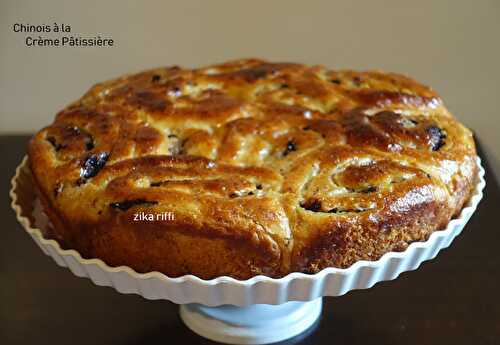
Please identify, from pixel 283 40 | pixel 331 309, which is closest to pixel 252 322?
pixel 331 309

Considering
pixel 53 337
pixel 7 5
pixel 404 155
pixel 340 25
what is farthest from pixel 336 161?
pixel 7 5

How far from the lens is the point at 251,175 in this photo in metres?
0.81

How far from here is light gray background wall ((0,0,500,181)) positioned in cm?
156

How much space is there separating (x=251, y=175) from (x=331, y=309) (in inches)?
14.7

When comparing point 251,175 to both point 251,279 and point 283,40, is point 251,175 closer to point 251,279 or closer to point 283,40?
point 251,279

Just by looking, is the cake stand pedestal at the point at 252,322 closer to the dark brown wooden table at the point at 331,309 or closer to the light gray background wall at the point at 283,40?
the dark brown wooden table at the point at 331,309

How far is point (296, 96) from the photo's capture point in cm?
103

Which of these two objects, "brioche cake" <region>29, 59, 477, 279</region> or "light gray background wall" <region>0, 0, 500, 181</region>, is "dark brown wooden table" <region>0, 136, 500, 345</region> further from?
"light gray background wall" <region>0, 0, 500, 181</region>

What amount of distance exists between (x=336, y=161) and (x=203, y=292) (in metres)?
0.26

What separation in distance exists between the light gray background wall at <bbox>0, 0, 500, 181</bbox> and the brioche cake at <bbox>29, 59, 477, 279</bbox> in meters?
0.56

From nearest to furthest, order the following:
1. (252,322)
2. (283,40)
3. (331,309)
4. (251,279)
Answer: (251,279), (252,322), (331,309), (283,40)

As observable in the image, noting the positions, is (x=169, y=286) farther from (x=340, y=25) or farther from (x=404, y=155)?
(x=340, y=25)

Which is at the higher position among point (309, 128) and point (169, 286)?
point (309, 128)

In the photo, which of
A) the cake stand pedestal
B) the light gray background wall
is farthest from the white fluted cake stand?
the light gray background wall
